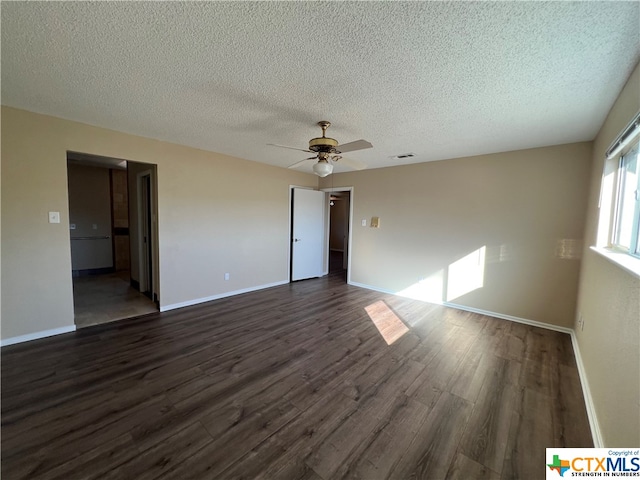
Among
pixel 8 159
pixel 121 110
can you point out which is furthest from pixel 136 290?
pixel 121 110

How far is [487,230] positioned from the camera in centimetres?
379

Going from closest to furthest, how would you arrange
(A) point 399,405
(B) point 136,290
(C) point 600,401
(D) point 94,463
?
1. (D) point 94,463
2. (C) point 600,401
3. (A) point 399,405
4. (B) point 136,290

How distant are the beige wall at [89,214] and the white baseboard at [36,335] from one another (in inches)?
134

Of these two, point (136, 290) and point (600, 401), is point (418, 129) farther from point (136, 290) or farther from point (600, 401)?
point (136, 290)

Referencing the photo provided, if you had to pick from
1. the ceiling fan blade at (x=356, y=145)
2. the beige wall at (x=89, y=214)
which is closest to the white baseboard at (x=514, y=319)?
the ceiling fan blade at (x=356, y=145)

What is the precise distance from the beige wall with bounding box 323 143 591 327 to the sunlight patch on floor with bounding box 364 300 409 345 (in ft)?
3.09

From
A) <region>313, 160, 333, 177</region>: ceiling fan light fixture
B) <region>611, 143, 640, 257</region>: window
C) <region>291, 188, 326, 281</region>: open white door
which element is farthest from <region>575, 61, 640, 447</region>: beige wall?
<region>291, 188, 326, 281</region>: open white door

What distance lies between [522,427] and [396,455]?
Answer: 3.11 feet

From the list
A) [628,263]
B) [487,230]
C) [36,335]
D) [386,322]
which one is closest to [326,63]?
[628,263]

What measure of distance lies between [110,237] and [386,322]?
6514 mm

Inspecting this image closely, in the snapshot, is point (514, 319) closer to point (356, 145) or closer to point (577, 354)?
point (577, 354)

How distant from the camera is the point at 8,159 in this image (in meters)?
2.50

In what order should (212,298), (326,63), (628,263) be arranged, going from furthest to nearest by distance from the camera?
1. (212,298)
2. (326,63)
3. (628,263)

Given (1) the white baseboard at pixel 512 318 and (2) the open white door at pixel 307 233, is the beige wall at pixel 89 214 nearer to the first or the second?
(2) the open white door at pixel 307 233
